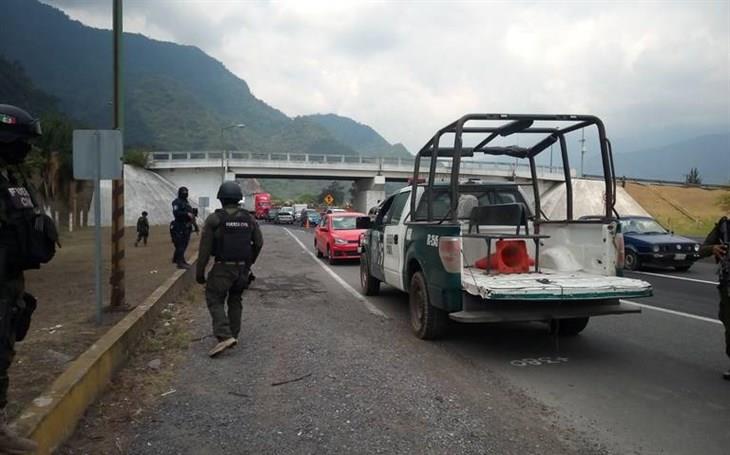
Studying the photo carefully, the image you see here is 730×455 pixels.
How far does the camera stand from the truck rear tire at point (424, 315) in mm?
6523

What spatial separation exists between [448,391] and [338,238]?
11509mm

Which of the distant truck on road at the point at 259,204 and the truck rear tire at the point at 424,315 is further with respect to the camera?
the distant truck on road at the point at 259,204

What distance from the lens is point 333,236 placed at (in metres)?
16.5

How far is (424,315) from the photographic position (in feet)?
21.7

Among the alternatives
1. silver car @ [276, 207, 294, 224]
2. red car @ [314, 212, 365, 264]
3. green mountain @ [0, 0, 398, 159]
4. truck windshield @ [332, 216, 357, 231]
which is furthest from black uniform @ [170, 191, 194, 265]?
green mountain @ [0, 0, 398, 159]

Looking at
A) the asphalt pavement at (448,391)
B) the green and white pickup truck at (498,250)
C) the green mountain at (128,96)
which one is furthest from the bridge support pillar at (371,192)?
the green mountain at (128,96)

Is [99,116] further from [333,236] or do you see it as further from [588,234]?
[588,234]

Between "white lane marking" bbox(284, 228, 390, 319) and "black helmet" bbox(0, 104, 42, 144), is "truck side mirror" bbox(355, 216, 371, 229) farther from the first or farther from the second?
"black helmet" bbox(0, 104, 42, 144)

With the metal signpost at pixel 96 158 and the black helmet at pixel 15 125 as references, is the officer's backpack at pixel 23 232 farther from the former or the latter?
the metal signpost at pixel 96 158

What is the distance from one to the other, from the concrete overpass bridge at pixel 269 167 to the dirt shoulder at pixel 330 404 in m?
47.6

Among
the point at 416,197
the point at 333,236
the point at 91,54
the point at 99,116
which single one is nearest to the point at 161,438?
the point at 416,197

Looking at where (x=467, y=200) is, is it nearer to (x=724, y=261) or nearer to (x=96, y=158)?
(x=724, y=261)

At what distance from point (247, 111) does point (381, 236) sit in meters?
199

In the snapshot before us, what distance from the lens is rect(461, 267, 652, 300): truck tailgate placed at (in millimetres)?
5535
